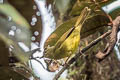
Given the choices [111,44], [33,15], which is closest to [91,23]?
[111,44]

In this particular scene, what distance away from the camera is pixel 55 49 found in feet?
1.82

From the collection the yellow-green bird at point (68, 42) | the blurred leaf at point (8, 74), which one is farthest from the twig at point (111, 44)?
the blurred leaf at point (8, 74)

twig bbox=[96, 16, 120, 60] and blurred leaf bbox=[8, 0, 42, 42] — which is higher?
blurred leaf bbox=[8, 0, 42, 42]

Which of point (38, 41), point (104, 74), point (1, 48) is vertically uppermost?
point (104, 74)

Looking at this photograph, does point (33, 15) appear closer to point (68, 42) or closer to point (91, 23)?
point (68, 42)

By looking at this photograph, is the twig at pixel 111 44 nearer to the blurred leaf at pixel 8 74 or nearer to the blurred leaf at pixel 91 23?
the blurred leaf at pixel 91 23

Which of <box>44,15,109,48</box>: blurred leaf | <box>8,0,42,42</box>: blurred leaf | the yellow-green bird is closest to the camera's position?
<box>8,0,42,42</box>: blurred leaf

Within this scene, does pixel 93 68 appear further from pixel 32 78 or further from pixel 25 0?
pixel 25 0

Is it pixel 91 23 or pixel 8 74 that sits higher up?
pixel 91 23

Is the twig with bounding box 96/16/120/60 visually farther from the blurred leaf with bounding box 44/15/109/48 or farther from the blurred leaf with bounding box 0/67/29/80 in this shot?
the blurred leaf with bounding box 0/67/29/80

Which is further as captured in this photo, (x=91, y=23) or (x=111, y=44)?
(x=91, y=23)

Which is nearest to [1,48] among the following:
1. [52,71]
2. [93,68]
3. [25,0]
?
[25,0]

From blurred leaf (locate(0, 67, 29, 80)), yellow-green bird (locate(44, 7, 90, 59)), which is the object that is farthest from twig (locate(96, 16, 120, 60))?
blurred leaf (locate(0, 67, 29, 80))

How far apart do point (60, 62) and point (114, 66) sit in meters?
1.50
